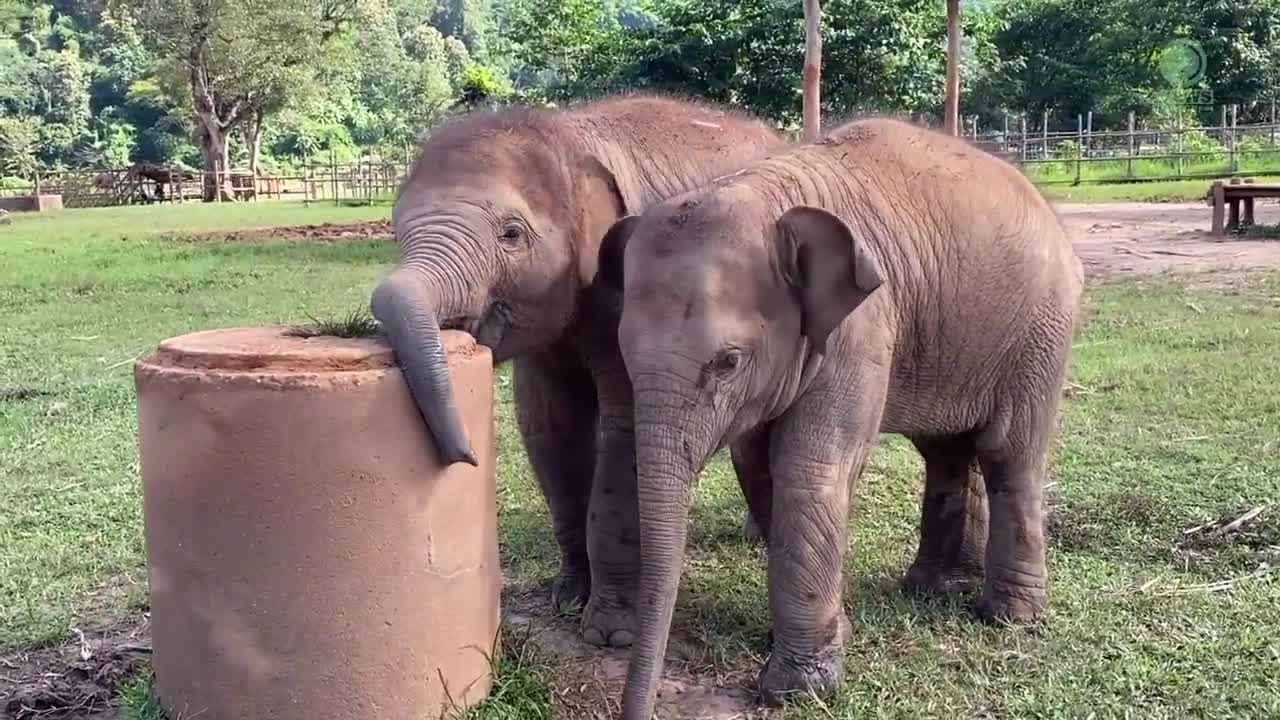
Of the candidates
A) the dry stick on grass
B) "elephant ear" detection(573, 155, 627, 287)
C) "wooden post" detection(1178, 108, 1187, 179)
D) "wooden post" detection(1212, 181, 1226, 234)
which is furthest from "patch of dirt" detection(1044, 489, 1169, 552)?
"wooden post" detection(1178, 108, 1187, 179)

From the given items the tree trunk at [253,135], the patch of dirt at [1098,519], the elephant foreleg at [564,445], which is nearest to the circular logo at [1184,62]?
the tree trunk at [253,135]

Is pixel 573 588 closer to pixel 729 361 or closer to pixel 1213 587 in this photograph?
pixel 729 361

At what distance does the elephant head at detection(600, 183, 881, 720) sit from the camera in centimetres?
317

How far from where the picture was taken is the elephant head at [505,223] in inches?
142

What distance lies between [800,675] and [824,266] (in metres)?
1.13

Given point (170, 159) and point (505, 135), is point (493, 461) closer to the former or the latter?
point (505, 135)

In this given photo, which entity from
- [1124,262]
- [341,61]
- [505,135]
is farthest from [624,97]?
[341,61]

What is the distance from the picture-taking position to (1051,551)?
486cm

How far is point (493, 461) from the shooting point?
11.3 ft

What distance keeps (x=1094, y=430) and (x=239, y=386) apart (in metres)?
4.81

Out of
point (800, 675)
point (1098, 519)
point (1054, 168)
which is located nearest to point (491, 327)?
point (800, 675)

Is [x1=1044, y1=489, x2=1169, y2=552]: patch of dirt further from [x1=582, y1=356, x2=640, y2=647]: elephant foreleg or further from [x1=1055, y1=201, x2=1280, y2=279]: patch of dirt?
[x1=1055, y1=201, x2=1280, y2=279]: patch of dirt

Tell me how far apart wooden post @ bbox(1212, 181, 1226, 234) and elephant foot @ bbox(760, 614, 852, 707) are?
13.9 metres

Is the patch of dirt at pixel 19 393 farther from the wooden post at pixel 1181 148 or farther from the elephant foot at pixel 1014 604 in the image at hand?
the wooden post at pixel 1181 148
